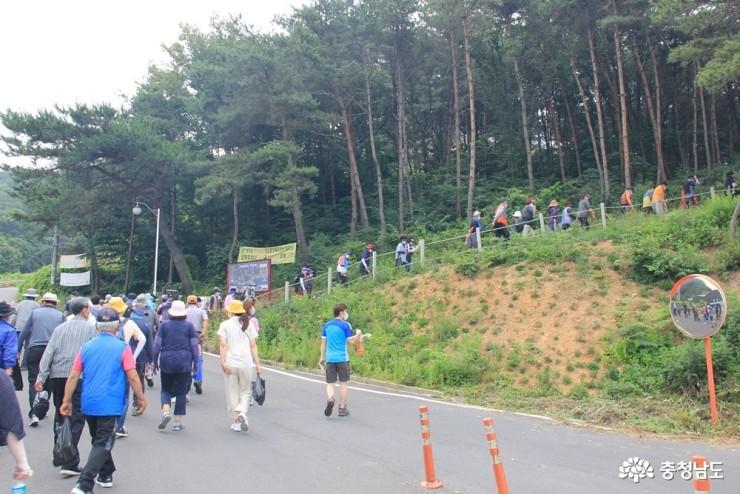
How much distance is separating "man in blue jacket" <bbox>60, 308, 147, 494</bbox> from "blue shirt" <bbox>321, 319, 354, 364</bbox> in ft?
14.2

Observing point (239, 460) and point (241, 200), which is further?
point (241, 200)

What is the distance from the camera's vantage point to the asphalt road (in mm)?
6527

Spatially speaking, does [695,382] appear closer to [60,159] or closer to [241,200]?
[60,159]

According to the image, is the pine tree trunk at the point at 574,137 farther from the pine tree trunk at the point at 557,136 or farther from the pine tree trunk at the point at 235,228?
the pine tree trunk at the point at 235,228

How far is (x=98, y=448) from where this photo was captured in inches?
233

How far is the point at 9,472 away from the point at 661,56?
42.1m

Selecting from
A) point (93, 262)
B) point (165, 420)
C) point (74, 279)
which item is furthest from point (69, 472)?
point (93, 262)

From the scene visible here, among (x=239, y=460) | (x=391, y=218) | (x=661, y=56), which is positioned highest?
(x=661, y=56)

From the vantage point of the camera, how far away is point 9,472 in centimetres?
707

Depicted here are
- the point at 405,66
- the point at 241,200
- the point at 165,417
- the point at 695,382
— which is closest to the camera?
the point at 165,417

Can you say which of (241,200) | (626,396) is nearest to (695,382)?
(626,396)

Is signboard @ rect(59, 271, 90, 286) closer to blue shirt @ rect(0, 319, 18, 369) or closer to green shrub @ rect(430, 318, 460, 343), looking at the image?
green shrub @ rect(430, 318, 460, 343)

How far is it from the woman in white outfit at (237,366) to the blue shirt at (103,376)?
9.48 ft

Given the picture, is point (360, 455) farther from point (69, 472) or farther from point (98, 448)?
point (69, 472)
